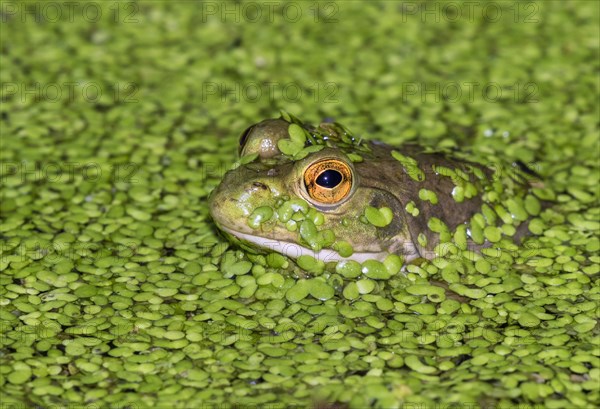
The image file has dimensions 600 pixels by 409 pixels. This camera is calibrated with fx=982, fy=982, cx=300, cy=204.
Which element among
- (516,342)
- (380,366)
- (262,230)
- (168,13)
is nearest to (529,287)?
(516,342)

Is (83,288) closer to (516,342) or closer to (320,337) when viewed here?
(320,337)

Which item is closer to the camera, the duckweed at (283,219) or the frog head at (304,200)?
the duckweed at (283,219)

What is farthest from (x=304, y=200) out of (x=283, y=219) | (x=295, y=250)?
(x=295, y=250)

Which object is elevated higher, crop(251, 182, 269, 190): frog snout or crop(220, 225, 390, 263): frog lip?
crop(251, 182, 269, 190): frog snout

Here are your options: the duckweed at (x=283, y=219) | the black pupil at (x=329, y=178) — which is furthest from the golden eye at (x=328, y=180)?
the duckweed at (x=283, y=219)

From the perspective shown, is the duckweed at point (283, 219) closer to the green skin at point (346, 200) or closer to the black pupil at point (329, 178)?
the green skin at point (346, 200)

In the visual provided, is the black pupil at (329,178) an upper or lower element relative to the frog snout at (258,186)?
upper

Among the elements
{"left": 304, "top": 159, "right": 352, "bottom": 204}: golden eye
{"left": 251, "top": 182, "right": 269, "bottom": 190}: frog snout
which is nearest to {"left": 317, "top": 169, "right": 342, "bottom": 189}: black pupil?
{"left": 304, "top": 159, "right": 352, "bottom": 204}: golden eye

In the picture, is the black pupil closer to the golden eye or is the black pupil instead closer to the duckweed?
the golden eye

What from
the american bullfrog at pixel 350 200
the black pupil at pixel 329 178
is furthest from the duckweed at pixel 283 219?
the black pupil at pixel 329 178
